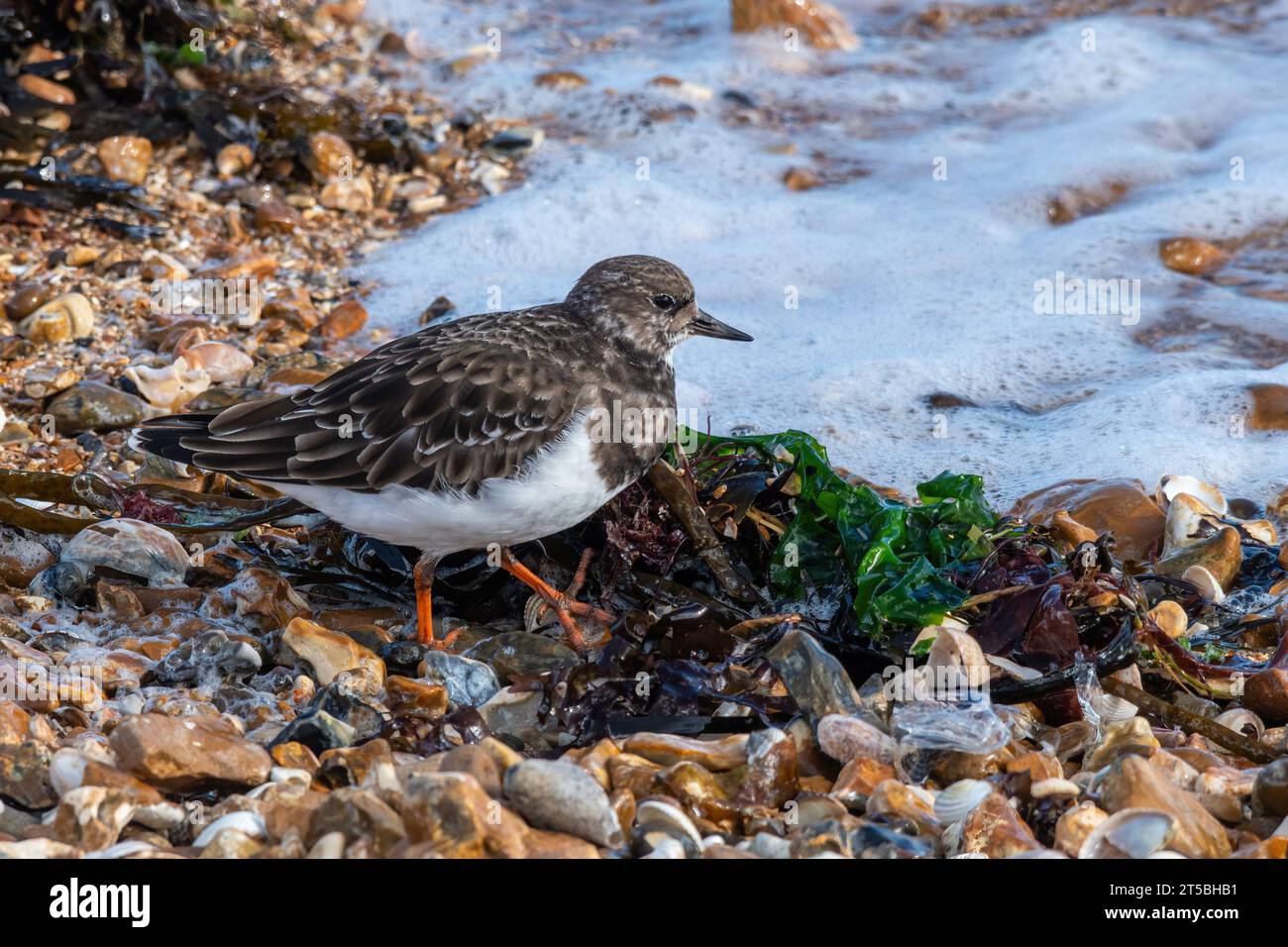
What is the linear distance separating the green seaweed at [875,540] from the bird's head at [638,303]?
1.55ft

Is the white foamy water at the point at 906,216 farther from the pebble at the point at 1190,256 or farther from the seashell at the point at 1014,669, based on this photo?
the seashell at the point at 1014,669

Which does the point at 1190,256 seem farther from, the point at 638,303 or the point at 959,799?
the point at 959,799

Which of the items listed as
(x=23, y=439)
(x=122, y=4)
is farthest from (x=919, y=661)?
(x=122, y=4)

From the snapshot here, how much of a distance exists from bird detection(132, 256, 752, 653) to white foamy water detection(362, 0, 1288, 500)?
1479 millimetres

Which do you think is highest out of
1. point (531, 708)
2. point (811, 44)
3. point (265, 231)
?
point (811, 44)

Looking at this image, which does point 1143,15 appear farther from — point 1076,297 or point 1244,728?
point 1244,728

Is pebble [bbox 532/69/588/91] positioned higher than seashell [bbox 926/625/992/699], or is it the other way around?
pebble [bbox 532/69/588/91]

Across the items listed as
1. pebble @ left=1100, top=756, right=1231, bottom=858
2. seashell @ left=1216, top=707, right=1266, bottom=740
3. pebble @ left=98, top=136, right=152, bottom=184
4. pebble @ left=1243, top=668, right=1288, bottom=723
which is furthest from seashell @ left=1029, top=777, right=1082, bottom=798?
pebble @ left=98, top=136, right=152, bottom=184

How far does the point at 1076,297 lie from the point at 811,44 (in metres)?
3.37

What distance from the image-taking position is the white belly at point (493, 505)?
136 inches

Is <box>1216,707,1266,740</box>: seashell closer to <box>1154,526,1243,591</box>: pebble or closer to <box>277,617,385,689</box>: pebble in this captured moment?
<box>1154,526,1243,591</box>: pebble

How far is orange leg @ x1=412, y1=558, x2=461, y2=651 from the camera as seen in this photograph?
3725 millimetres

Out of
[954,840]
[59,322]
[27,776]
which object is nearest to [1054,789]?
[954,840]
